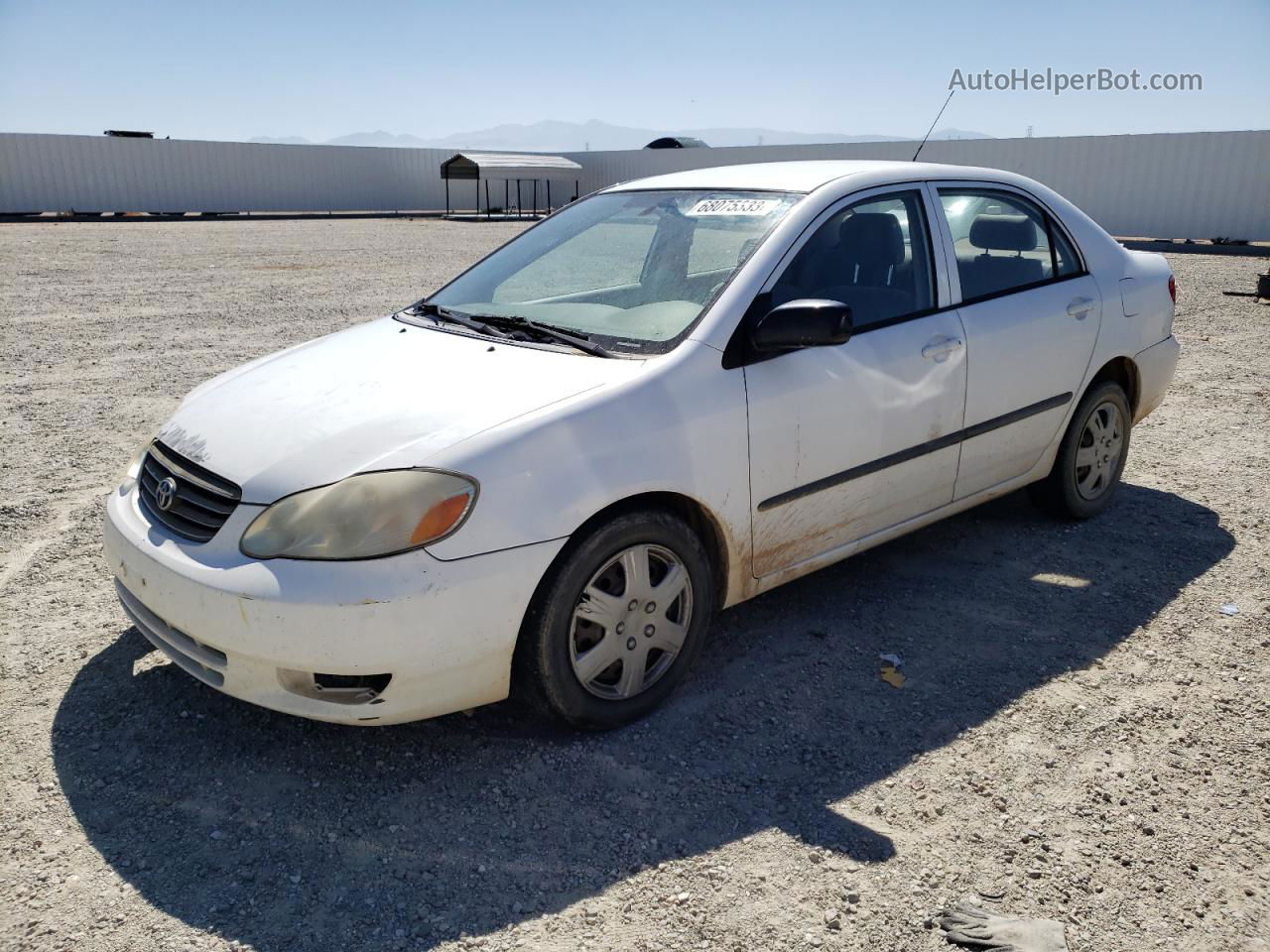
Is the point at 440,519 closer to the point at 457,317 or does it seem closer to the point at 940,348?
the point at 457,317

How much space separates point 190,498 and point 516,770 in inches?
49.7

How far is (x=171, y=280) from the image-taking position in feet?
49.1

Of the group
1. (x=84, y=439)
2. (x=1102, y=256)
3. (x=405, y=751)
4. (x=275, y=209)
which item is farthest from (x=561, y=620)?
(x=275, y=209)

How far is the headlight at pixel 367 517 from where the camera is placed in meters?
2.71

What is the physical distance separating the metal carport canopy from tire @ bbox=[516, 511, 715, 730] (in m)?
35.0

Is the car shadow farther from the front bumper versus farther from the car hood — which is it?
the car hood

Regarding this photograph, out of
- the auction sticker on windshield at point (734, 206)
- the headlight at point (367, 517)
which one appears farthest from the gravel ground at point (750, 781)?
the auction sticker on windshield at point (734, 206)

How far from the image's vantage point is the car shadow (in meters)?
2.54

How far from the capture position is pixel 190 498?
9.93 feet

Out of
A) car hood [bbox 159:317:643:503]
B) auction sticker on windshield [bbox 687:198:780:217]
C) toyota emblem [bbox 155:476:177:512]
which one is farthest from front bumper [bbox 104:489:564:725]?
auction sticker on windshield [bbox 687:198:780:217]

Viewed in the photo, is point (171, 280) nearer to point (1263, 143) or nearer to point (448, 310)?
point (448, 310)

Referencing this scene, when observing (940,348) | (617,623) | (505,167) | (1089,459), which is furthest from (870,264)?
(505,167)

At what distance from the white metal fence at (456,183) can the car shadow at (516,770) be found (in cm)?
2243

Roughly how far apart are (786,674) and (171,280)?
45.8 ft
